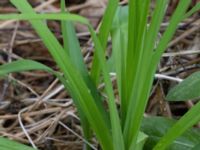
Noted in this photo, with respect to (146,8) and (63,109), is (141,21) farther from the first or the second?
(63,109)

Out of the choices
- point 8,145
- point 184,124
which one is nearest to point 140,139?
point 184,124

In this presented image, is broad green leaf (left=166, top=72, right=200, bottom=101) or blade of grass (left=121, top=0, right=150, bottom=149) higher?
blade of grass (left=121, top=0, right=150, bottom=149)

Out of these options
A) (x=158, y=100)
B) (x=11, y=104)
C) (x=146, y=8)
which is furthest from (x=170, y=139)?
(x=11, y=104)

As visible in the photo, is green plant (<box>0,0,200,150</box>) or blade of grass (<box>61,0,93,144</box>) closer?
green plant (<box>0,0,200,150</box>)

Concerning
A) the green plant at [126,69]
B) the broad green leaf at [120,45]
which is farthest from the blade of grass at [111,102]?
the broad green leaf at [120,45]

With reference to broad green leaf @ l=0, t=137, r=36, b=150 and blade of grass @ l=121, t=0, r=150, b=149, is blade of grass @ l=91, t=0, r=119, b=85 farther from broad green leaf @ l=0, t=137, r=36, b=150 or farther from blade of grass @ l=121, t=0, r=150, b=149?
broad green leaf @ l=0, t=137, r=36, b=150

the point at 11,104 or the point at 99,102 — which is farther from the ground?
the point at 99,102

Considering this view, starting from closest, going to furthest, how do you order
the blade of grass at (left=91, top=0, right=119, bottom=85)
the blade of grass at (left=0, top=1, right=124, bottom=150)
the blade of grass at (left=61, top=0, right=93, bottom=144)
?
the blade of grass at (left=0, top=1, right=124, bottom=150) < the blade of grass at (left=91, top=0, right=119, bottom=85) < the blade of grass at (left=61, top=0, right=93, bottom=144)

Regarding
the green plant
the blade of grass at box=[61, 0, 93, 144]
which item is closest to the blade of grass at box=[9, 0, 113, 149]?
the green plant
